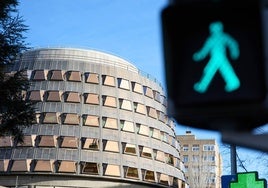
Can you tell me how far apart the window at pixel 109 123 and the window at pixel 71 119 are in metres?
3.66

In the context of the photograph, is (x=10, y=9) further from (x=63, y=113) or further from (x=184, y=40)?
(x=63, y=113)

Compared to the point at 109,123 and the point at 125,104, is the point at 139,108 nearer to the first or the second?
the point at 125,104

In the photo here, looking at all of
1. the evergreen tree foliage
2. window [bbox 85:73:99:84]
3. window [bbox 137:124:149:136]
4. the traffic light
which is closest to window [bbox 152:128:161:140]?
window [bbox 137:124:149:136]

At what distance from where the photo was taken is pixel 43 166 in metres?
64.8

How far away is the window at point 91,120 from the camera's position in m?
69.4

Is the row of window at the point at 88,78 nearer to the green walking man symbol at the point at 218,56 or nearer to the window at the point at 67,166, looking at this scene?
the window at the point at 67,166

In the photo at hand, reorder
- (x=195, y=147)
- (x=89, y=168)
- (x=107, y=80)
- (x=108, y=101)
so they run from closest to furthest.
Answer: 1. (x=89, y=168)
2. (x=108, y=101)
3. (x=107, y=80)
4. (x=195, y=147)

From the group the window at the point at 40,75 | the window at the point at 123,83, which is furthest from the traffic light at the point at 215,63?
the window at the point at 123,83

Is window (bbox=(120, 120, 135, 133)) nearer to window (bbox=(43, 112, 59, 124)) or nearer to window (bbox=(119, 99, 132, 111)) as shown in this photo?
window (bbox=(119, 99, 132, 111))

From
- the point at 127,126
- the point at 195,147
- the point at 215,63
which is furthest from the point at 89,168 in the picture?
the point at 195,147

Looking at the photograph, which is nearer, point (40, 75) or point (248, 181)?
point (248, 181)

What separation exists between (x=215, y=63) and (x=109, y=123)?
68.3 meters

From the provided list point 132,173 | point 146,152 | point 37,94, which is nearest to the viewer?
point 132,173

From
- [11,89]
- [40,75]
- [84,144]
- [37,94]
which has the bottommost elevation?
[11,89]
